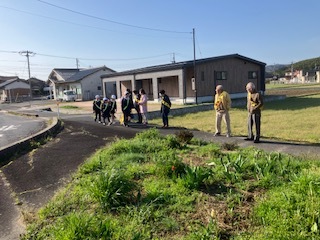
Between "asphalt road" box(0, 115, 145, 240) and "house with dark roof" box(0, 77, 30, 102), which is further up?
"house with dark roof" box(0, 77, 30, 102)

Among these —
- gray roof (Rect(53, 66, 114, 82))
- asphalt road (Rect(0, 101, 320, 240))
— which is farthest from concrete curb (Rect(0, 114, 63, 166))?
gray roof (Rect(53, 66, 114, 82))

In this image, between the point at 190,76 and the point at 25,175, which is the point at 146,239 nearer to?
the point at 25,175

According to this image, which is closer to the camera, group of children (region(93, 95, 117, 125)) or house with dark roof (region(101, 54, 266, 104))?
group of children (region(93, 95, 117, 125))

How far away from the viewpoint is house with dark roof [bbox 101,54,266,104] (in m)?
24.0

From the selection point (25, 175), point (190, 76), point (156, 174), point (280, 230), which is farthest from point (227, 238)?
point (190, 76)

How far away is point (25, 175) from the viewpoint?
19.1 ft

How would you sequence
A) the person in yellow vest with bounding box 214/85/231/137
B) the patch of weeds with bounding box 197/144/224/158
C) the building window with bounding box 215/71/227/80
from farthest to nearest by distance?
the building window with bounding box 215/71/227/80 < the person in yellow vest with bounding box 214/85/231/137 < the patch of weeds with bounding box 197/144/224/158

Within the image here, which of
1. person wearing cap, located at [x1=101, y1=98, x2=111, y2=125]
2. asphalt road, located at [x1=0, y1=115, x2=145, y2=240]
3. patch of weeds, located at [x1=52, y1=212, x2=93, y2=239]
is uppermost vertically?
person wearing cap, located at [x1=101, y1=98, x2=111, y2=125]

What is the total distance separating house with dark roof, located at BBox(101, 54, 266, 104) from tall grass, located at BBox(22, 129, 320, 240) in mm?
19238

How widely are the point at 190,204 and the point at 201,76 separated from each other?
21.5 metres

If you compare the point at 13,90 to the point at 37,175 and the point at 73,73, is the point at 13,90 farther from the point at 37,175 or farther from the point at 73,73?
the point at 37,175

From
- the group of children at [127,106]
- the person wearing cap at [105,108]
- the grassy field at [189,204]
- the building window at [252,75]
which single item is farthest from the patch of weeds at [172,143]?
the building window at [252,75]

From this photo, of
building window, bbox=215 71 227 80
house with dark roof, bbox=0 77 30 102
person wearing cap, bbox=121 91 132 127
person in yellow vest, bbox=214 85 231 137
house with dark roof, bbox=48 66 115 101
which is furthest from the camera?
house with dark roof, bbox=0 77 30 102

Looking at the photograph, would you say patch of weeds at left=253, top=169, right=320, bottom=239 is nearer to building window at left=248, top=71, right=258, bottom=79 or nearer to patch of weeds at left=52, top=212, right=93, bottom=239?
patch of weeds at left=52, top=212, right=93, bottom=239
